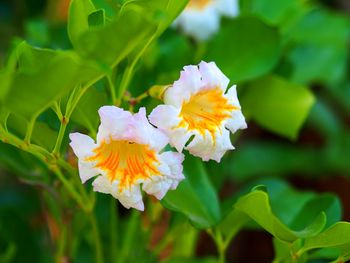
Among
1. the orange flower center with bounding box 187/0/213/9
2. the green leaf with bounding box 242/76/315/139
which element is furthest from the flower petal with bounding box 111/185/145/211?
the orange flower center with bounding box 187/0/213/9

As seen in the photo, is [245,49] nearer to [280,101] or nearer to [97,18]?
[280,101]

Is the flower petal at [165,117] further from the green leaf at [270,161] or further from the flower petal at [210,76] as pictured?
the green leaf at [270,161]

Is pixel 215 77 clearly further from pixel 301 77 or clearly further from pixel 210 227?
pixel 301 77

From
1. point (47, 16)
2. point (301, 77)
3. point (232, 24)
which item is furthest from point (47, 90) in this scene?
point (47, 16)

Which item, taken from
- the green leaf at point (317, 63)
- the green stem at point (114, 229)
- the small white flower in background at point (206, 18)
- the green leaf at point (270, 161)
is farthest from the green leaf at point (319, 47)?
the green stem at point (114, 229)

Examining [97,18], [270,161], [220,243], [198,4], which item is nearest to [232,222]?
[220,243]

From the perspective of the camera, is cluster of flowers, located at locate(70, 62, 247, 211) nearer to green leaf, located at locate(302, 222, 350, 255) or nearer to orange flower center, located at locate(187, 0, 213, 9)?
green leaf, located at locate(302, 222, 350, 255)
